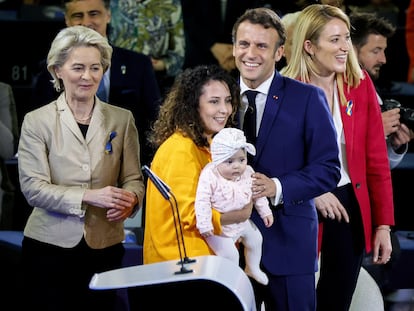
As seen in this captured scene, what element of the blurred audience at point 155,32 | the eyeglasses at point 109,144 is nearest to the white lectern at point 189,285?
the eyeglasses at point 109,144

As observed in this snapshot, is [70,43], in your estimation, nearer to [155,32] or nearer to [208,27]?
[155,32]

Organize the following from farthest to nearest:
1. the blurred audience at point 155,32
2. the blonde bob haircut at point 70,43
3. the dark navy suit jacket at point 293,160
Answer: the blurred audience at point 155,32 < the blonde bob haircut at point 70,43 < the dark navy suit jacket at point 293,160

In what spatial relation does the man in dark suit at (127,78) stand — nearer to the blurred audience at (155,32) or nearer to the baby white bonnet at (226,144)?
the blurred audience at (155,32)

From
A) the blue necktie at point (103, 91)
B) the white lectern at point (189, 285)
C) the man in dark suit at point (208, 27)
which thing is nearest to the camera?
the white lectern at point (189, 285)

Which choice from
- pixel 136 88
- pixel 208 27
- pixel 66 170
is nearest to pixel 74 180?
pixel 66 170

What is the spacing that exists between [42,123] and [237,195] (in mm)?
804

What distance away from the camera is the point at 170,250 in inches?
150

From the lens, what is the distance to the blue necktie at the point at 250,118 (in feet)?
13.0

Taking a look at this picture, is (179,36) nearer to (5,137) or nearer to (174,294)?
(5,137)

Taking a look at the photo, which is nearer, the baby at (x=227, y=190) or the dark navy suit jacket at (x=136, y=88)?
the baby at (x=227, y=190)

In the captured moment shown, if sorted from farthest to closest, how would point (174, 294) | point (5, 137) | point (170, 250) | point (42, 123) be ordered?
point (5, 137), point (42, 123), point (170, 250), point (174, 294)

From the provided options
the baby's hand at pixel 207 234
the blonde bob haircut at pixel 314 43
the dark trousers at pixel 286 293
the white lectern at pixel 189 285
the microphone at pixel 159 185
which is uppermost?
the blonde bob haircut at pixel 314 43

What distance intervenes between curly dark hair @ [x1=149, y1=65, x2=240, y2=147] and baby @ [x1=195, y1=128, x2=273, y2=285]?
0.15m

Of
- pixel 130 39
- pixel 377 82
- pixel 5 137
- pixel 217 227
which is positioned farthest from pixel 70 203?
pixel 377 82
